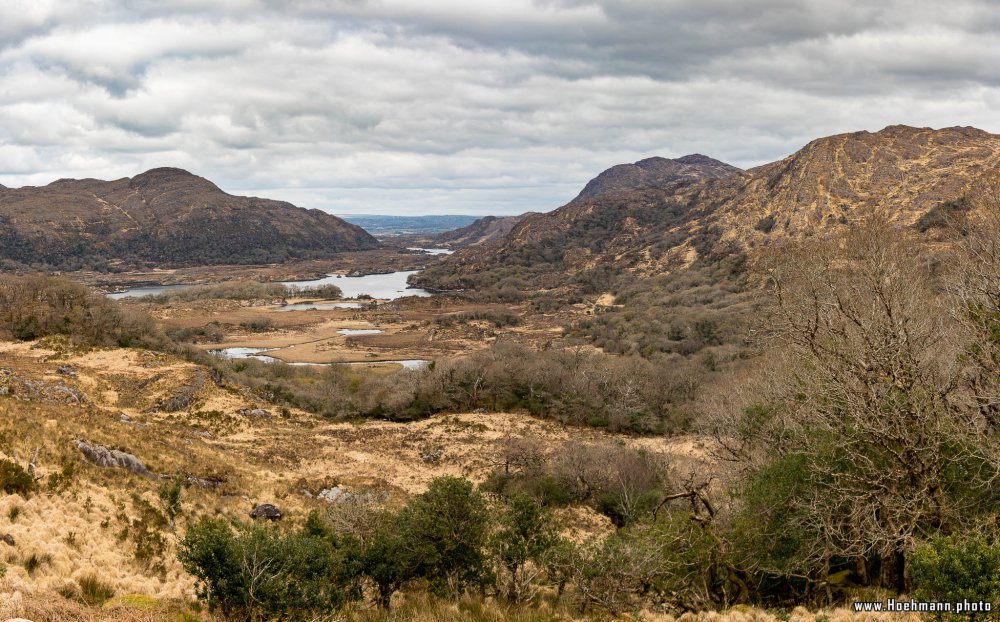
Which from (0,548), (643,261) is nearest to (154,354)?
(0,548)

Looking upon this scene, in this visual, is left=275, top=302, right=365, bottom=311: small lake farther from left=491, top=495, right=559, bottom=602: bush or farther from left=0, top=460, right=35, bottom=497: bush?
left=491, top=495, right=559, bottom=602: bush

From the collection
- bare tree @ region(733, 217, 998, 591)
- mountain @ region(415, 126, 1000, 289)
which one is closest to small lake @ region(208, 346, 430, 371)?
bare tree @ region(733, 217, 998, 591)

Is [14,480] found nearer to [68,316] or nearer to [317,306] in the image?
[68,316]

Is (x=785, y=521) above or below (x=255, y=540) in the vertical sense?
below

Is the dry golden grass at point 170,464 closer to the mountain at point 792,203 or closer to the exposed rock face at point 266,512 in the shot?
the exposed rock face at point 266,512

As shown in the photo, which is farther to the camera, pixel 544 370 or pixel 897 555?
pixel 544 370

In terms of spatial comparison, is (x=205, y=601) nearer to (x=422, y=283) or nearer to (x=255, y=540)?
(x=255, y=540)

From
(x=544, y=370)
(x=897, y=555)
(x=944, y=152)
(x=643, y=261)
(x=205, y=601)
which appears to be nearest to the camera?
(x=205, y=601)
